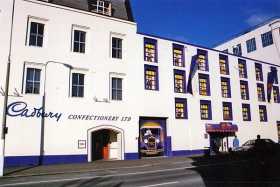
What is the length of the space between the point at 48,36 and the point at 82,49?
307 cm

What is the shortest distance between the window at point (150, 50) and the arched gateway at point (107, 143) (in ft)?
26.4

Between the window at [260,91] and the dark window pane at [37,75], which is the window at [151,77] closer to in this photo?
the dark window pane at [37,75]

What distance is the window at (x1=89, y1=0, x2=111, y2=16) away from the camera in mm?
26275

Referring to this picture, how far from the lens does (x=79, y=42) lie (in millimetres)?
24234

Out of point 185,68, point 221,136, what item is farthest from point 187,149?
point 185,68

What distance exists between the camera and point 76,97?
901 inches

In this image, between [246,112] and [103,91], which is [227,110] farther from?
[103,91]

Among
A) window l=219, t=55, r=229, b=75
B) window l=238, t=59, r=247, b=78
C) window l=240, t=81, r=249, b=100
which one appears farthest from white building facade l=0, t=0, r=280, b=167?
window l=238, t=59, r=247, b=78

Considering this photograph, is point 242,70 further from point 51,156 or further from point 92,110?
point 51,156

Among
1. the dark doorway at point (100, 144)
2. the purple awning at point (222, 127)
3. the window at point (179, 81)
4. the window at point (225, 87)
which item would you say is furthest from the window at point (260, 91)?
the dark doorway at point (100, 144)

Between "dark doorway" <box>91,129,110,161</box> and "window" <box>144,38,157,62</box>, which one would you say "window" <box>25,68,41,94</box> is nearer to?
"dark doorway" <box>91,129,110,161</box>

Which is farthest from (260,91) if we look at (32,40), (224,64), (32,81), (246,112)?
(32,40)

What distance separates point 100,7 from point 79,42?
471 centimetres

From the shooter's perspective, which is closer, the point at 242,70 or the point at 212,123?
the point at 212,123
